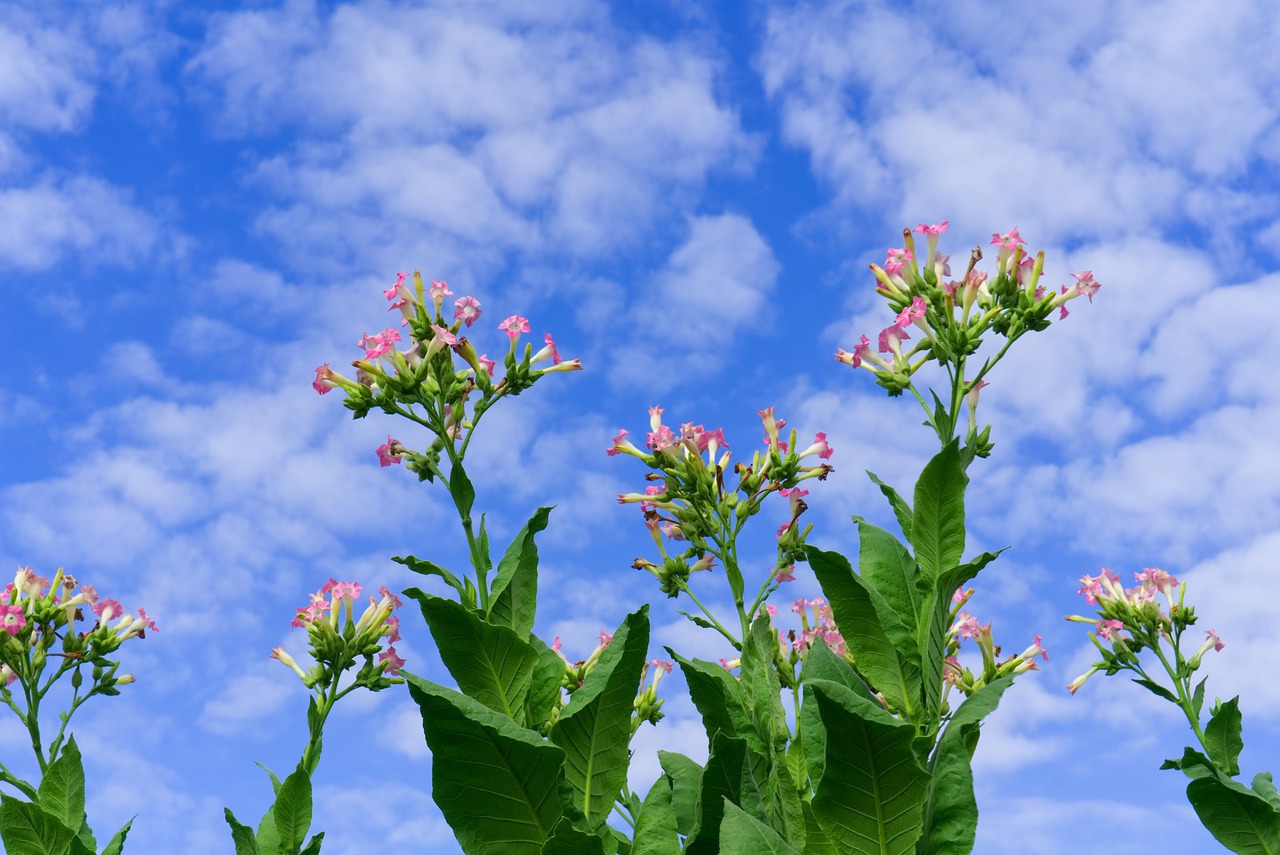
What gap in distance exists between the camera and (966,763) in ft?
11.1

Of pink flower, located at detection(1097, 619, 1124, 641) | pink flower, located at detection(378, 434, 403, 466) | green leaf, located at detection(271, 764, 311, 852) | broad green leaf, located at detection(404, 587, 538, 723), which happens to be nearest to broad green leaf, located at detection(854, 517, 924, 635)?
broad green leaf, located at detection(404, 587, 538, 723)

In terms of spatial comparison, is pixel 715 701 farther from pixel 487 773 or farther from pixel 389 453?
pixel 389 453

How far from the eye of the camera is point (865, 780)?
3.22 meters

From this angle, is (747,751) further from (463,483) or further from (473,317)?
(473,317)

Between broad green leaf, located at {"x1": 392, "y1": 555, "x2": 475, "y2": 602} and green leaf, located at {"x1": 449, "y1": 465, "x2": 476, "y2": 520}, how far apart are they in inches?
8.8

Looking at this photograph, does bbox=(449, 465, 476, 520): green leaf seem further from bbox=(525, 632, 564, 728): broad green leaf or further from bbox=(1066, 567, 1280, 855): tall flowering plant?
bbox=(1066, 567, 1280, 855): tall flowering plant

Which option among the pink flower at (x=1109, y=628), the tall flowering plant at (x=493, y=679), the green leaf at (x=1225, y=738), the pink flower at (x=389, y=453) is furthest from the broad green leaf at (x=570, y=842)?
the pink flower at (x=1109, y=628)

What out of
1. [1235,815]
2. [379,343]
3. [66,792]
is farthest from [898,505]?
[66,792]

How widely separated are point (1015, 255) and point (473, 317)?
2.16 m

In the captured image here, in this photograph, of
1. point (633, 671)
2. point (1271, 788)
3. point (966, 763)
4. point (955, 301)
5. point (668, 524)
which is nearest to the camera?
point (966, 763)

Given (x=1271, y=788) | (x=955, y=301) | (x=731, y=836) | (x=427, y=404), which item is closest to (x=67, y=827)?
(x=427, y=404)

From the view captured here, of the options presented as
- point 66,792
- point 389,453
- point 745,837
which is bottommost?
point 745,837

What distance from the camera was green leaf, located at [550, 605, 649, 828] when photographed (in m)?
3.63

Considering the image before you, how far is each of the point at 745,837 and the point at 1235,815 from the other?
15.7 feet
